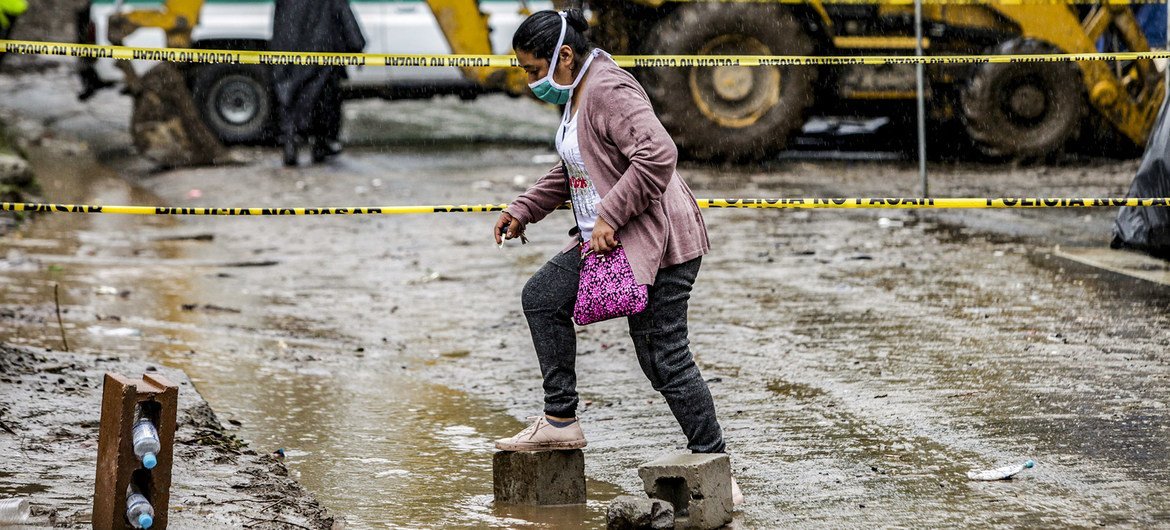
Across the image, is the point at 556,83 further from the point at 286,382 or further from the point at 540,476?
the point at 286,382

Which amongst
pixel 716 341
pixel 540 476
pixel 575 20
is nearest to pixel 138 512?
pixel 540 476

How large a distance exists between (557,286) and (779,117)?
935 centimetres

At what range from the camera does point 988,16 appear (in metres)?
13.4

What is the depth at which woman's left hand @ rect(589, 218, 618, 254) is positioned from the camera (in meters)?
4.06

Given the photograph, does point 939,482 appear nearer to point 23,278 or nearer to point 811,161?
point 23,278

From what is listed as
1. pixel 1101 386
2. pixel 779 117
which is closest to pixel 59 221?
pixel 779 117

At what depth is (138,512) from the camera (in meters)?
3.72

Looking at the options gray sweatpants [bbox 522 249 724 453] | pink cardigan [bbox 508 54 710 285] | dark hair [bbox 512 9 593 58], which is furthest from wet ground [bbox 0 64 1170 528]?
dark hair [bbox 512 9 593 58]

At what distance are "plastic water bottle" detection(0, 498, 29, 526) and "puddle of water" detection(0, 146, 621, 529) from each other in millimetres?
389

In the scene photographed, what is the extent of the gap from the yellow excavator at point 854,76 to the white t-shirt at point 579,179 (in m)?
8.99

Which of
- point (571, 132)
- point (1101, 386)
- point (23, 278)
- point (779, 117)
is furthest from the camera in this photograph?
point (779, 117)

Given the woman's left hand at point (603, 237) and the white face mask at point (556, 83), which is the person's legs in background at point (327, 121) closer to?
the white face mask at point (556, 83)

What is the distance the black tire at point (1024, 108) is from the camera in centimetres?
1324

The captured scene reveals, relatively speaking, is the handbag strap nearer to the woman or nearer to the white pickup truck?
the woman
